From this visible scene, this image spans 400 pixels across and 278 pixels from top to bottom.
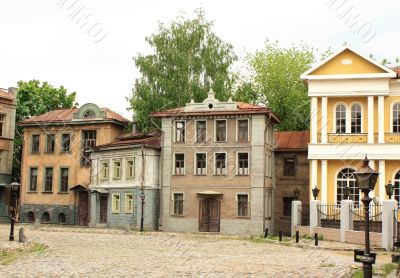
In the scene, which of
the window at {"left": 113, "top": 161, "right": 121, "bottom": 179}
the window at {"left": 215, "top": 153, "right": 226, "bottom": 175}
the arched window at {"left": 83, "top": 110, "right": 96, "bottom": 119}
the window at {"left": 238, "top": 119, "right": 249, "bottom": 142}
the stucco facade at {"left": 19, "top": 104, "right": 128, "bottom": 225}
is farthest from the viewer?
the arched window at {"left": 83, "top": 110, "right": 96, "bottom": 119}

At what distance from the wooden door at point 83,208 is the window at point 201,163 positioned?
1031 centimetres

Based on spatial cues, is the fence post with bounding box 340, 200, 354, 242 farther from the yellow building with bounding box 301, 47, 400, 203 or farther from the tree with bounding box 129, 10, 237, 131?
the tree with bounding box 129, 10, 237, 131

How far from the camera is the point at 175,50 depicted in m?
46.8

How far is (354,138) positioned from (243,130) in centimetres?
713

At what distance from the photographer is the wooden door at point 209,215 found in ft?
123

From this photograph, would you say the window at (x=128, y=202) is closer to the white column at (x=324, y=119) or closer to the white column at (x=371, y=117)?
the white column at (x=324, y=119)

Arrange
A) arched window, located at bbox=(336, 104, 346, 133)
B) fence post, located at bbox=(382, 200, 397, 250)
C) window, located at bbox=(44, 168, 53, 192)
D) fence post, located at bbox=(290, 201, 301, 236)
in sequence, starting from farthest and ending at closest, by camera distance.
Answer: window, located at bbox=(44, 168, 53, 192)
arched window, located at bbox=(336, 104, 346, 133)
fence post, located at bbox=(290, 201, 301, 236)
fence post, located at bbox=(382, 200, 397, 250)

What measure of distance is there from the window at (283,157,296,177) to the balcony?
634 centimetres

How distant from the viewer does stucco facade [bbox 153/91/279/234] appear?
37.0 metres

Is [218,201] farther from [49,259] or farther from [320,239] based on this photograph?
[49,259]

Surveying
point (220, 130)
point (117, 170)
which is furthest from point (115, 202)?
point (220, 130)

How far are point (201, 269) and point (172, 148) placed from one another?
2233 centimetres

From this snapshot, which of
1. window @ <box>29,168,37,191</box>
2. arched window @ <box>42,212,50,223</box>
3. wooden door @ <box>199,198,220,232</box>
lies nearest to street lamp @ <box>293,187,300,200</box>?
wooden door @ <box>199,198,220,232</box>

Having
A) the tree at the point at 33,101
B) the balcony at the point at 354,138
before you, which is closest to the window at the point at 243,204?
the balcony at the point at 354,138
